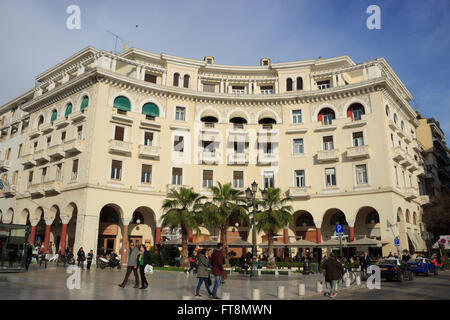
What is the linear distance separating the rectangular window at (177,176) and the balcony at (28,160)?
14.8 m

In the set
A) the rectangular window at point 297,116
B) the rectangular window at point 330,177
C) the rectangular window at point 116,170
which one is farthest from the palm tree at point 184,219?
the rectangular window at point 297,116

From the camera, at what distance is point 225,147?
1529 inches

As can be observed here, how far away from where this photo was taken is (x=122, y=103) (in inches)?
1436

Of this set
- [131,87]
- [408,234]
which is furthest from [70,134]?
[408,234]

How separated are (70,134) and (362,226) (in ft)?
96.1

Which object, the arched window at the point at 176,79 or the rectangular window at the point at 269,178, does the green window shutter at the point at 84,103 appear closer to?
the arched window at the point at 176,79

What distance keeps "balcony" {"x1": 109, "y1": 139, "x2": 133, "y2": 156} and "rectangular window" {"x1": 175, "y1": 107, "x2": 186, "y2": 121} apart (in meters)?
5.97

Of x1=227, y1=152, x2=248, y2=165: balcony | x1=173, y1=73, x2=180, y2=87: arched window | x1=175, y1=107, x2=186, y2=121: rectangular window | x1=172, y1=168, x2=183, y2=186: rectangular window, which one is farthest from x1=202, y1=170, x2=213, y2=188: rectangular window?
x1=173, y1=73, x2=180, y2=87: arched window

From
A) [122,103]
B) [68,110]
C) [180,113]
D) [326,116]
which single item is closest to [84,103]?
[68,110]

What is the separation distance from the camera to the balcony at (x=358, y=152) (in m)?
35.0

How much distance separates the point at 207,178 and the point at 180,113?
708 cm

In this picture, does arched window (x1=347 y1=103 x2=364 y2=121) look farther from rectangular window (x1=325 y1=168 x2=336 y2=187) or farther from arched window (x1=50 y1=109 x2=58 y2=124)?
arched window (x1=50 y1=109 x2=58 y2=124)

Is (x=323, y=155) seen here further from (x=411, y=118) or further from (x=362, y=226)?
(x=411, y=118)
